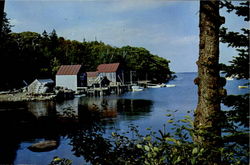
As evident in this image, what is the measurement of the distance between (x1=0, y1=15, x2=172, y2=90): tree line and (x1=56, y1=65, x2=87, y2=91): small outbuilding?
5.44m

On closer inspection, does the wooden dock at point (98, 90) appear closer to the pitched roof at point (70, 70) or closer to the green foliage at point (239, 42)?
the pitched roof at point (70, 70)

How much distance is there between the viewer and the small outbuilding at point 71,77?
2251 inches

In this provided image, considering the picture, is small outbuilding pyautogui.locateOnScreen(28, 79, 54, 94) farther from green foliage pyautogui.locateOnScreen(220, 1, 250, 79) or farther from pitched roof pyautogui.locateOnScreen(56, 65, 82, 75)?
green foliage pyautogui.locateOnScreen(220, 1, 250, 79)

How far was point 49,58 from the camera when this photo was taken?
2616 inches

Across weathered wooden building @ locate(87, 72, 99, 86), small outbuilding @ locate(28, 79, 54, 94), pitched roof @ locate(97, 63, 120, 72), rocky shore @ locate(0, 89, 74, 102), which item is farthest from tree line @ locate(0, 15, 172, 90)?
weathered wooden building @ locate(87, 72, 99, 86)

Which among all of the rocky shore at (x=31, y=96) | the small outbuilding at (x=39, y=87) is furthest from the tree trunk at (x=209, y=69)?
the small outbuilding at (x=39, y=87)

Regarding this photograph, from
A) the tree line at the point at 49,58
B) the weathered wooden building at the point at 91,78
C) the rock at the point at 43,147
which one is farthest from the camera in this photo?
the weathered wooden building at the point at 91,78

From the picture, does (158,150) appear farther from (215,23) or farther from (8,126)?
(8,126)

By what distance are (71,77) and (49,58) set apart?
41.8 feet

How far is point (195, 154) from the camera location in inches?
107

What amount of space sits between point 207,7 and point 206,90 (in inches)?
46.4

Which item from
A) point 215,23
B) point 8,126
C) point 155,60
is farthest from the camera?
point 155,60

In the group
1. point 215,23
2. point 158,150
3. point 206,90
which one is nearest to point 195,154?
point 158,150

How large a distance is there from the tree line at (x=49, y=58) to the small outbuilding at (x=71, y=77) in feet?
17.9
